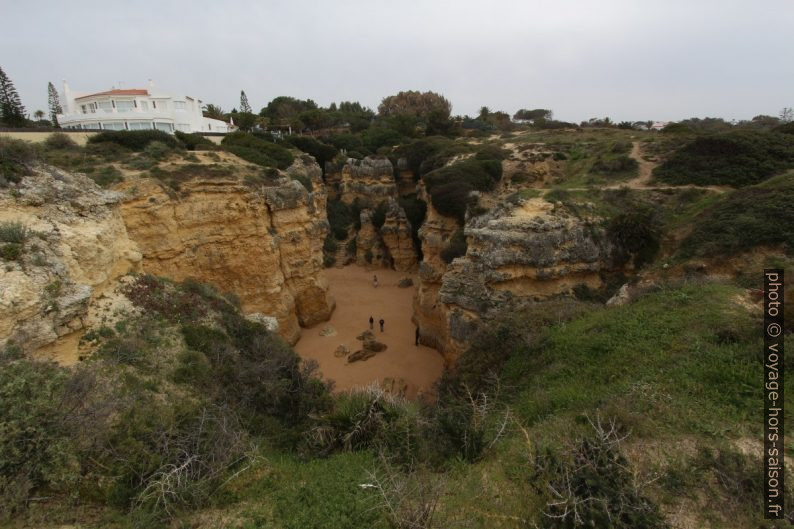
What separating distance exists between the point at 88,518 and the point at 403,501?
4218mm

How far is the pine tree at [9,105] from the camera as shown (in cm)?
3398

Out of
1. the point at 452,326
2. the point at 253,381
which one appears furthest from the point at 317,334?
the point at 253,381

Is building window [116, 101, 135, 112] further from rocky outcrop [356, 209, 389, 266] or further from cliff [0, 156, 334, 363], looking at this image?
rocky outcrop [356, 209, 389, 266]

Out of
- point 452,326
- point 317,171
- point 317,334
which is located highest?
point 317,171

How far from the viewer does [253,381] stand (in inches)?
366

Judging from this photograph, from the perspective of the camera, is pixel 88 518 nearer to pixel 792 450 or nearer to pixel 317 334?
pixel 792 450

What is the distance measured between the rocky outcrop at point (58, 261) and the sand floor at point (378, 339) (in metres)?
8.73

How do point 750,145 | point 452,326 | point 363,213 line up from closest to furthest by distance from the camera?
point 452,326 → point 750,145 → point 363,213

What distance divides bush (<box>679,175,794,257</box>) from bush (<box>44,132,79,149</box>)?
1119 inches

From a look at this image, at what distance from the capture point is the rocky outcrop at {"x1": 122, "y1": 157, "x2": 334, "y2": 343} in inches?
636

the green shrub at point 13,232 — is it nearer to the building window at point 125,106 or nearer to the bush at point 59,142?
the bush at point 59,142

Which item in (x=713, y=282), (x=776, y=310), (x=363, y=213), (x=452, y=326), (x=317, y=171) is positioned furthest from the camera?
(x=363, y=213)

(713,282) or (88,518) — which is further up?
(713,282)

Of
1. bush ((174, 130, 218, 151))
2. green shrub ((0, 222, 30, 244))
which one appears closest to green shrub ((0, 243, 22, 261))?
green shrub ((0, 222, 30, 244))
